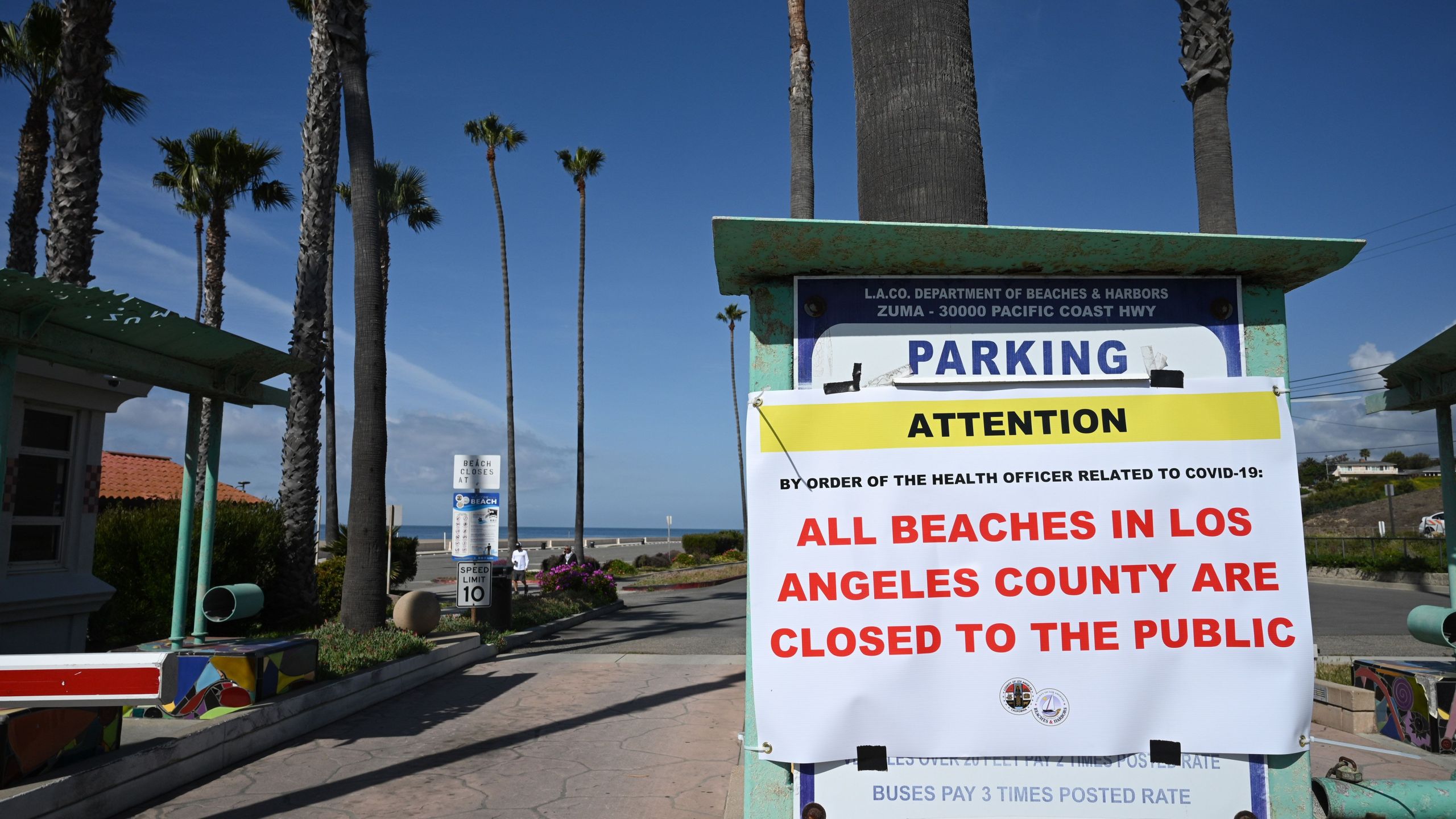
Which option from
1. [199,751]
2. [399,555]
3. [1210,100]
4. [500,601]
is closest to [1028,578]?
[199,751]

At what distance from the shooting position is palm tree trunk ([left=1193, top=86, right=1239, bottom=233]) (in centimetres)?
969

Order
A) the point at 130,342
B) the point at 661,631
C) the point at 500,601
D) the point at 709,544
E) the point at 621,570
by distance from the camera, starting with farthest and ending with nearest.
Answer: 1. the point at 709,544
2. the point at 621,570
3. the point at 661,631
4. the point at 500,601
5. the point at 130,342

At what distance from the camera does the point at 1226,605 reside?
232 centimetres

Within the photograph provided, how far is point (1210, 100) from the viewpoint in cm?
1048

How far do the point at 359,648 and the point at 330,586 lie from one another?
8.51 metres

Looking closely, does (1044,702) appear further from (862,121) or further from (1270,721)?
(862,121)

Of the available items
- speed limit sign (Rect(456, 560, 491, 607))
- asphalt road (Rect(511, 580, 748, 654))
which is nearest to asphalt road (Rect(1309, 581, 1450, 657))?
asphalt road (Rect(511, 580, 748, 654))

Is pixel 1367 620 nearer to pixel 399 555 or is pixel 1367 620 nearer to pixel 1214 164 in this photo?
pixel 1214 164

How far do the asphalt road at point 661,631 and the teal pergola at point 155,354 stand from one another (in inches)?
243

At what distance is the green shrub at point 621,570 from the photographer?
34062 mm

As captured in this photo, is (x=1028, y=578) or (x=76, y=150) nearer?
(x=1028, y=578)

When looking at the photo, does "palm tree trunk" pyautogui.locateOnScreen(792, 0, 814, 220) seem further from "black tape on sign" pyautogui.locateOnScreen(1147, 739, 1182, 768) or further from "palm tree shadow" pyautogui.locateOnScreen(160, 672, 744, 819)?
"black tape on sign" pyautogui.locateOnScreen(1147, 739, 1182, 768)

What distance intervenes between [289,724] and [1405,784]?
26.2 ft

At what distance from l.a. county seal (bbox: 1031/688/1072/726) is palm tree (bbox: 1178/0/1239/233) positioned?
349 inches
